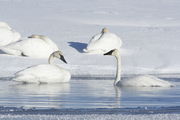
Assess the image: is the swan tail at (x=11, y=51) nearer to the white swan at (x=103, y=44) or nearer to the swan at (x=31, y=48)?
the swan at (x=31, y=48)

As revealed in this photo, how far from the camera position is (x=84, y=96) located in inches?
400

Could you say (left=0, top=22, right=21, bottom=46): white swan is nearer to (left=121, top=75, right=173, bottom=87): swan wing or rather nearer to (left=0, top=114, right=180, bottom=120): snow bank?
(left=121, top=75, right=173, bottom=87): swan wing

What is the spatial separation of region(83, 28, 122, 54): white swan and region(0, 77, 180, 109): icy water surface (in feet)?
10.9

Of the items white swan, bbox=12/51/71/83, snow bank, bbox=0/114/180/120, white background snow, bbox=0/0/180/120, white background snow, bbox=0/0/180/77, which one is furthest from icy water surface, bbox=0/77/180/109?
white background snow, bbox=0/0/180/77

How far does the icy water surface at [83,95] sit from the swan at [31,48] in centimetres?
301

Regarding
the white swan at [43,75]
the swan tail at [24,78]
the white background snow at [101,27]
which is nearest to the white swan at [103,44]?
the white background snow at [101,27]

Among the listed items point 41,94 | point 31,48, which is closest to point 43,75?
point 41,94

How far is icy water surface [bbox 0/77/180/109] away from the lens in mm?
9164

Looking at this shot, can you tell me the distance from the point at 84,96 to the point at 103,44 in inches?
246

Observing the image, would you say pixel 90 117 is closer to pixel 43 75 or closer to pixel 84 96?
pixel 84 96

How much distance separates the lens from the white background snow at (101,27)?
14938 mm

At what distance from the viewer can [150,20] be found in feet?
69.5

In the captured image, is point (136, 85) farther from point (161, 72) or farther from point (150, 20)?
point (150, 20)

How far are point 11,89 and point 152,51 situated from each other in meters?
5.89
